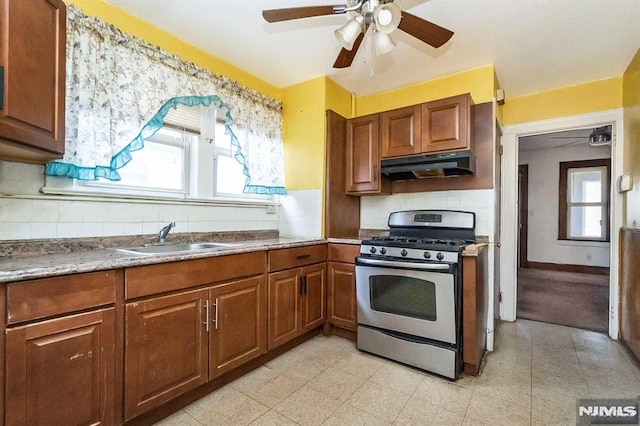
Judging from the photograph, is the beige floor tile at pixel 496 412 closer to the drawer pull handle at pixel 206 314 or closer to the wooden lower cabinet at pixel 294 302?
the wooden lower cabinet at pixel 294 302

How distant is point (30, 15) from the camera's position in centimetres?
128

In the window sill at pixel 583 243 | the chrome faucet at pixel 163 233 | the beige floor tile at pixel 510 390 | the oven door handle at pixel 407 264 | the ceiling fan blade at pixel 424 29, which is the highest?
the ceiling fan blade at pixel 424 29

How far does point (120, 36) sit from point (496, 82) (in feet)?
9.91

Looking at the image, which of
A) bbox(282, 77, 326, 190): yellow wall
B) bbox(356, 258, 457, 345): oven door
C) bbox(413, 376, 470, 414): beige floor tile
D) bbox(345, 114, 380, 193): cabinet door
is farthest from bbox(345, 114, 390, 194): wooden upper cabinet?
bbox(413, 376, 470, 414): beige floor tile

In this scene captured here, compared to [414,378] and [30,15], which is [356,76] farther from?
[414,378]

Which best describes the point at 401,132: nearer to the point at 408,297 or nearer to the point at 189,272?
the point at 408,297

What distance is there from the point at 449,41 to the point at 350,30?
1154 mm

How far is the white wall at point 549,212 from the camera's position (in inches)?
220

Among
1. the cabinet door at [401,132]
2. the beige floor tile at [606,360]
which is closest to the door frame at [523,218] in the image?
the beige floor tile at [606,360]

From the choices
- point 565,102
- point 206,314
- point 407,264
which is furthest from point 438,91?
point 206,314

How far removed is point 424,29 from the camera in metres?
1.65

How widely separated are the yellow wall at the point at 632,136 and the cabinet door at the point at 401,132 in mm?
1623

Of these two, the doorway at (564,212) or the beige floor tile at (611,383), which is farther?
the doorway at (564,212)

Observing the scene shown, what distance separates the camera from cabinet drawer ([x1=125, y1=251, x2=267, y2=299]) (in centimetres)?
146
